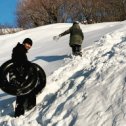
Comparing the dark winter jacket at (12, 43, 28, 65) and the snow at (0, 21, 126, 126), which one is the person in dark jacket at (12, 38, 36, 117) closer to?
the dark winter jacket at (12, 43, 28, 65)

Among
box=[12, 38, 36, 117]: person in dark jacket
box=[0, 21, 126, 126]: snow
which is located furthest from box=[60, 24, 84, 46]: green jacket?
box=[12, 38, 36, 117]: person in dark jacket

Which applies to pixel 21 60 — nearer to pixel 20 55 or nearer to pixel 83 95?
pixel 20 55

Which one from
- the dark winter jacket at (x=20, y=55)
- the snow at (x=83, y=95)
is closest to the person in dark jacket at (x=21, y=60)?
the dark winter jacket at (x=20, y=55)

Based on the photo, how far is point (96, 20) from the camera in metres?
49.2

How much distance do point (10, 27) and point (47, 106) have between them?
31.2 meters

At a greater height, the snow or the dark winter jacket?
the dark winter jacket

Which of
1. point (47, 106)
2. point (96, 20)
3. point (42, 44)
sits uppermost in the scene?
point (47, 106)

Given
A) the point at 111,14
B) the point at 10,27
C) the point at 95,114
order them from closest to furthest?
the point at 95,114, the point at 10,27, the point at 111,14

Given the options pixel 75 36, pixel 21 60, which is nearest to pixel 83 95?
pixel 21 60

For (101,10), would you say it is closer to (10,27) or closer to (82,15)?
(82,15)

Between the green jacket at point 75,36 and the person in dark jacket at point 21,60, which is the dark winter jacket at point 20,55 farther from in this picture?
the green jacket at point 75,36

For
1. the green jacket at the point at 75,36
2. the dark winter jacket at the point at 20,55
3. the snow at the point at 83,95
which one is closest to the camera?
the snow at the point at 83,95

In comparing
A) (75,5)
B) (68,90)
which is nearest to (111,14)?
(75,5)

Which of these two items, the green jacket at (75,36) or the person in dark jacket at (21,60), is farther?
the green jacket at (75,36)
